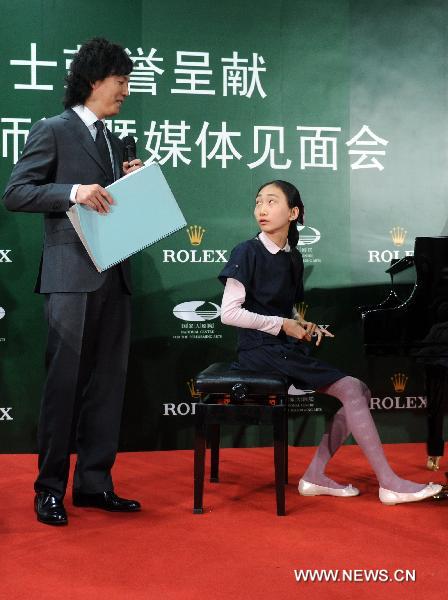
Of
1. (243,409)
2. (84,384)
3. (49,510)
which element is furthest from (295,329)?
(49,510)

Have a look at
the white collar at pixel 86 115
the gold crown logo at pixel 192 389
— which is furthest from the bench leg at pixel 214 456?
the white collar at pixel 86 115

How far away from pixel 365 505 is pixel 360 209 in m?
2.03

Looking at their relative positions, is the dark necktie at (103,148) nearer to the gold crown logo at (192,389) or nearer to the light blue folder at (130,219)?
the light blue folder at (130,219)

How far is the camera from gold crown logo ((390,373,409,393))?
177 inches

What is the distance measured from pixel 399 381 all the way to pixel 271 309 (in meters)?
1.64

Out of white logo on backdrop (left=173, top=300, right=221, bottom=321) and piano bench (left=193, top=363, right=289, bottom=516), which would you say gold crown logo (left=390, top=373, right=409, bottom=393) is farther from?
piano bench (left=193, top=363, right=289, bottom=516)

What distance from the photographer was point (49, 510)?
273 centimetres

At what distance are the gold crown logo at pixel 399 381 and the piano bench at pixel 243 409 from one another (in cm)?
172

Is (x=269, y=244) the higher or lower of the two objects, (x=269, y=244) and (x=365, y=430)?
the higher

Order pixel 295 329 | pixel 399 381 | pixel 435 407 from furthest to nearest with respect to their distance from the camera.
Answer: pixel 399 381, pixel 435 407, pixel 295 329

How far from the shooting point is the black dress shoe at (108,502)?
2.91 meters
